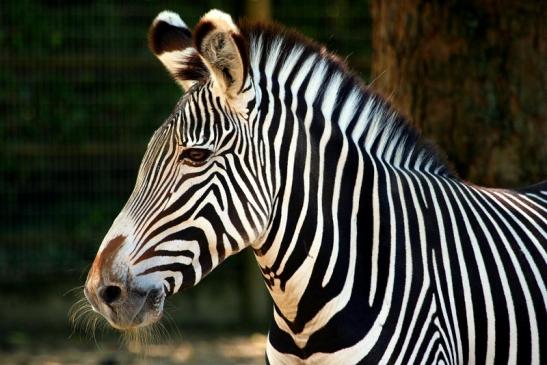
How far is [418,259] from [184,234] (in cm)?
94

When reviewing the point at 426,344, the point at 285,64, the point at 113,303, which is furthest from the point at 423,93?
the point at 113,303

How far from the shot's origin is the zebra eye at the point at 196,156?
3697mm

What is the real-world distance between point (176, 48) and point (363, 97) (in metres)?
0.84

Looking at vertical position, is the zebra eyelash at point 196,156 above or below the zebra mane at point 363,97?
below

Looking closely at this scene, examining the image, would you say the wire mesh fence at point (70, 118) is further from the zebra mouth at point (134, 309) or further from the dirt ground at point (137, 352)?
the zebra mouth at point (134, 309)

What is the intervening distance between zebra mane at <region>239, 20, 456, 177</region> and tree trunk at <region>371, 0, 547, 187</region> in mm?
1625

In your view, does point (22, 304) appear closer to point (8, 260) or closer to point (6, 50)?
point (8, 260)

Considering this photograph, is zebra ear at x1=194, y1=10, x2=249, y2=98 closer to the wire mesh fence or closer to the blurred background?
the blurred background

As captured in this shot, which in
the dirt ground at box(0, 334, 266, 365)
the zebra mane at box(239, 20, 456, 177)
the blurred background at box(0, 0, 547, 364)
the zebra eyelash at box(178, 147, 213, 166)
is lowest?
the dirt ground at box(0, 334, 266, 365)

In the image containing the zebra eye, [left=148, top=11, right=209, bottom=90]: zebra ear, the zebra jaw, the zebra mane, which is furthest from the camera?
[left=148, top=11, right=209, bottom=90]: zebra ear

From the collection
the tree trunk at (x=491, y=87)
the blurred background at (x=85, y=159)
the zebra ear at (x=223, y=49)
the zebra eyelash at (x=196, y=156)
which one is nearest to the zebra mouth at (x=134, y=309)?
the zebra eyelash at (x=196, y=156)

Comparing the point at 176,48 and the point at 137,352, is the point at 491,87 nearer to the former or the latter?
the point at 176,48

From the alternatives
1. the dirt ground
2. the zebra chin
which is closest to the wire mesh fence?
the dirt ground

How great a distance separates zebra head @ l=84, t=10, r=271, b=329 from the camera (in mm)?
3607
